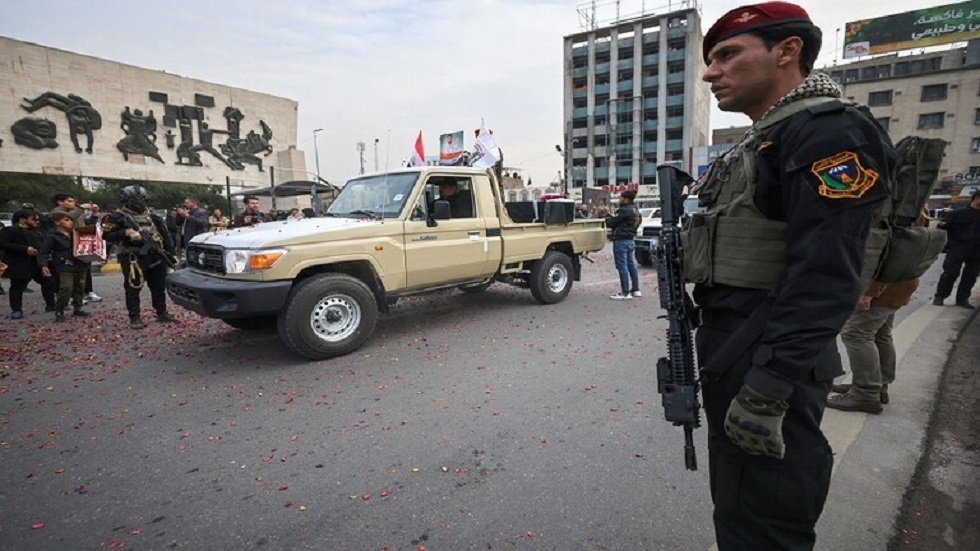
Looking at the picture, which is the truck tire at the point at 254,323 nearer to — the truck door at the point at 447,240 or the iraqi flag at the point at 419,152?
the truck door at the point at 447,240

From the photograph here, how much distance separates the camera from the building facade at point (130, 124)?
81.0 feet

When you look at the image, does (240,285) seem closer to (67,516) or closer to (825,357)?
(67,516)

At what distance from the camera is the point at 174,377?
421 centimetres

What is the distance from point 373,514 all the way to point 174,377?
3016 millimetres

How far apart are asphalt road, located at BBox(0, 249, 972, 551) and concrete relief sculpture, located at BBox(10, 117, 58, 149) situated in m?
28.3

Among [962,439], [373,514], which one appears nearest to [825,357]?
[373,514]

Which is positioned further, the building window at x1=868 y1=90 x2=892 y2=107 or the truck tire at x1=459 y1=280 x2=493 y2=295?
the building window at x1=868 y1=90 x2=892 y2=107

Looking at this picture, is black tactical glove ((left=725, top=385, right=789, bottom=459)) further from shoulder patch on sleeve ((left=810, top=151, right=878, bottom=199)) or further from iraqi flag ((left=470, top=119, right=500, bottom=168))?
iraqi flag ((left=470, top=119, right=500, bottom=168))

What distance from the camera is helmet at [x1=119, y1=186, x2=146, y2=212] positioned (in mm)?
6109

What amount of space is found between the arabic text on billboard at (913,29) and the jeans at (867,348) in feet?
195

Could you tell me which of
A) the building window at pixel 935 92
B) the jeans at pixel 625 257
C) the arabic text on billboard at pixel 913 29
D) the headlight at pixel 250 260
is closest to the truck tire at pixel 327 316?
the headlight at pixel 250 260

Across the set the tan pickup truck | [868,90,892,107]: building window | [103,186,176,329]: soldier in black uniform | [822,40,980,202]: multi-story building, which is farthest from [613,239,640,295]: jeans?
[868,90,892,107]: building window

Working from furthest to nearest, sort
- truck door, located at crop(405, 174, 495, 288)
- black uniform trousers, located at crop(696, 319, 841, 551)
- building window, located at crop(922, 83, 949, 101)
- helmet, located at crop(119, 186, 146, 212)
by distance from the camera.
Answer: building window, located at crop(922, 83, 949, 101)
helmet, located at crop(119, 186, 146, 212)
truck door, located at crop(405, 174, 495, 288)
black uniform trousers, located at crop(696, 319, 841, 551)

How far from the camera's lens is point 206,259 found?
4.64 meters
